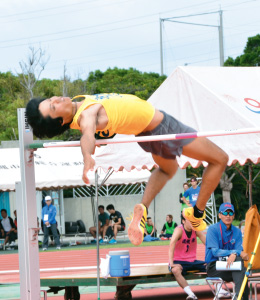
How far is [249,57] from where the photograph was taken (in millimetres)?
35344

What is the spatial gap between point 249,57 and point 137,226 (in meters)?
31.2

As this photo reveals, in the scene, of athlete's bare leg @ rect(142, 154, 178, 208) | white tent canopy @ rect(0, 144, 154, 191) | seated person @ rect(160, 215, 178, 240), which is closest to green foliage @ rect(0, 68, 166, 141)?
white tent canopy @ rect(0, 144, 154, 191)

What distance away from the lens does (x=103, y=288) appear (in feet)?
36.6

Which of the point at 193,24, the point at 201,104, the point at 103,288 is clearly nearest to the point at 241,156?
the point at 201,104

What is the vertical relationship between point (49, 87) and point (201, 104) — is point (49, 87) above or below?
above

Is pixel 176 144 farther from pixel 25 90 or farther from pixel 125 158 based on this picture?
pixel 25 90

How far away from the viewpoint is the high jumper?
189 inches

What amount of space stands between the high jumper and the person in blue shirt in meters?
2.70

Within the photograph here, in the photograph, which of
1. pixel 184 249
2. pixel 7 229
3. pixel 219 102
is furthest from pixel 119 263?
pixel 7 229

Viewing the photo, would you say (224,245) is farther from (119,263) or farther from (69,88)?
(69,88)

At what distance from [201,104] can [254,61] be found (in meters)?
27.4

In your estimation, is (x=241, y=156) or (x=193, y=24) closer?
(x=241, y=156)

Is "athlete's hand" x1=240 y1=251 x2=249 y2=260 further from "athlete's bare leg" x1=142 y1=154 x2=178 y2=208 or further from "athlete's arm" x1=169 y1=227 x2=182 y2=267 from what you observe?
"athlete's bare leg" x1=142 y1=154 x2=178 y2=208

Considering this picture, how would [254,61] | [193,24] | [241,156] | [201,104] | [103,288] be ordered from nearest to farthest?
1. [241,156]
2. [201,104]
3. [103,288]
4. [193,24]
5. [254,61]
